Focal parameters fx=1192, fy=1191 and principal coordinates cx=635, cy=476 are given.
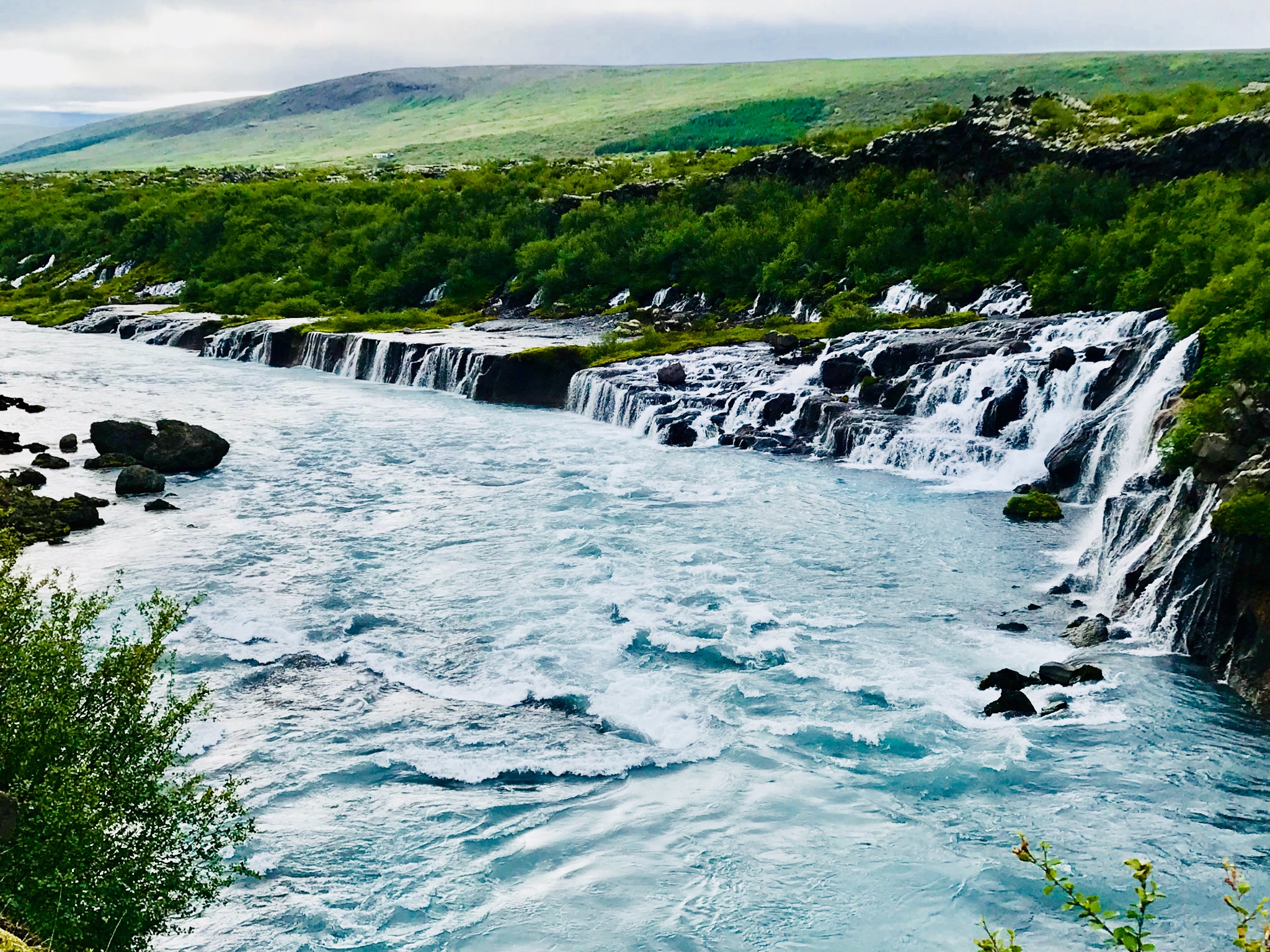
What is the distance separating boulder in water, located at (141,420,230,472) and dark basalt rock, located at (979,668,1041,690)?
26.6 meters

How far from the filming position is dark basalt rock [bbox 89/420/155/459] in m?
38.1

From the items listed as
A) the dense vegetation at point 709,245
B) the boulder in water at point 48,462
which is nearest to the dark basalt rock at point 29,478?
the boulder in water at point 48,462

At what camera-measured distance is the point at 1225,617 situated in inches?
807

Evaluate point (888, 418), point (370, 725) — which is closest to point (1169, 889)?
point (370, 725)

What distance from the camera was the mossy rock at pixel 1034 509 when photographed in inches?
1214

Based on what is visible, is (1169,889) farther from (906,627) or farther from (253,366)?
(253,366)

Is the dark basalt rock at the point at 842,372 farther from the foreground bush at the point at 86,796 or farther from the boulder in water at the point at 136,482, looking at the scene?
the foreground bush at the point at 86,796

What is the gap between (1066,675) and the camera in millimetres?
20000

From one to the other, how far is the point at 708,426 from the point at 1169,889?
97.1 ft

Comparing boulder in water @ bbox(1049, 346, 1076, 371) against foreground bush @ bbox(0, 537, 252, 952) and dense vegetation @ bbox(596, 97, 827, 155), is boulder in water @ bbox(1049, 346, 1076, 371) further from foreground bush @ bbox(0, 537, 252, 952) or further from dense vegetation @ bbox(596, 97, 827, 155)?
dense vegetation @ bbox(596, 97, 827, 155)

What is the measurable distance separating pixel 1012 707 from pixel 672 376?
29123 mm

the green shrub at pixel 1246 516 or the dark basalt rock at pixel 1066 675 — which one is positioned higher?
the green shrub at pixel 1246 516

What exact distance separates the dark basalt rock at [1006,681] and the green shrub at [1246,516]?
13.7 ft

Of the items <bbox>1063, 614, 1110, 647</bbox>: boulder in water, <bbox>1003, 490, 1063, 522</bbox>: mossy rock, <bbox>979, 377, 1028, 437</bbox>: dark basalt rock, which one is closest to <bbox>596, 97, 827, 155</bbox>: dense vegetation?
<bbox>979, 377, 1028, 437</bbox>: dark basalt rock
